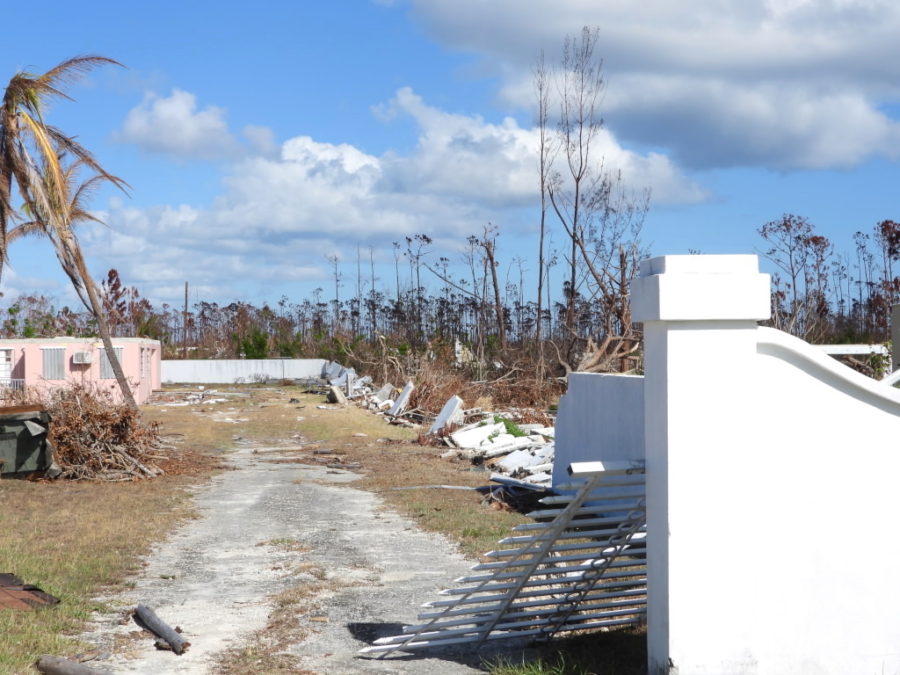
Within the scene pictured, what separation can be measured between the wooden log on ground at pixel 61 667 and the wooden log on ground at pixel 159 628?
0.61m

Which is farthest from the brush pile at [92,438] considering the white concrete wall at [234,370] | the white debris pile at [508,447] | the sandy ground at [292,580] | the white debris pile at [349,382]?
the white concrete wall at [234,370]

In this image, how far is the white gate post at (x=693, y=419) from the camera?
5.22 m

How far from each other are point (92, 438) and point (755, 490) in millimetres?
12992

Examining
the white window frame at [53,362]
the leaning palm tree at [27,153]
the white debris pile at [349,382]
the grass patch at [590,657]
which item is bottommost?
the grass patch at [590,657]

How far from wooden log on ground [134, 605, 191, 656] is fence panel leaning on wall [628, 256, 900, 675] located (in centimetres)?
313

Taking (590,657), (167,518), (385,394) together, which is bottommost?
(167,518)

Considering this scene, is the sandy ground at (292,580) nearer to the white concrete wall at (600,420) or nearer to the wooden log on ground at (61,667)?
the wooden log on ground at (61,667)

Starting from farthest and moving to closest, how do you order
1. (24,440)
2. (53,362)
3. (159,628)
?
1. (53,362)
2. (24,440)
3. (159,628)

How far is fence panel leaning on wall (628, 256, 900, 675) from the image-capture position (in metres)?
5.25

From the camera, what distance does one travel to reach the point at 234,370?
154 feet

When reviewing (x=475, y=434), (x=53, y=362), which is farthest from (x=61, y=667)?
(x=53, y=362)

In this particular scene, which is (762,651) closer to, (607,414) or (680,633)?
(680,633)

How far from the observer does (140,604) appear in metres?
7.43

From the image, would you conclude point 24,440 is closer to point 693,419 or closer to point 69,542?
point 69,542
